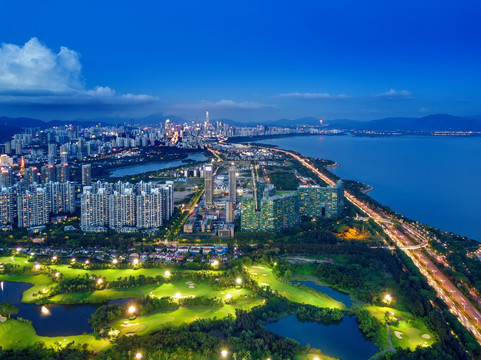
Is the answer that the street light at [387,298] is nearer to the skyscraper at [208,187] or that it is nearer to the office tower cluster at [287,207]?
the office tower cluster at [287,207]

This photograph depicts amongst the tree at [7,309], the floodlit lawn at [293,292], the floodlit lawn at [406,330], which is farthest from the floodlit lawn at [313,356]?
the tree at [7,309]

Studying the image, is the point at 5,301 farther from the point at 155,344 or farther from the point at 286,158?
the point at 286,158

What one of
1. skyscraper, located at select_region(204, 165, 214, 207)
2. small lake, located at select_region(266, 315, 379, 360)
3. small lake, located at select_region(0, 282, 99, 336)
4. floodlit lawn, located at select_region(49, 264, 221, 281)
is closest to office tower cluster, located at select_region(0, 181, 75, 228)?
floodlit lawn, located at select_region(49, 264, 221, 281)

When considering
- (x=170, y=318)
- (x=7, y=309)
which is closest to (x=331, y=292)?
(x=170, y=318)

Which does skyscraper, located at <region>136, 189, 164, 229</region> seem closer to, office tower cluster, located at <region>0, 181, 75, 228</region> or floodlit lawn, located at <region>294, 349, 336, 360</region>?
office tower cluster, located at <region>0, 181, 75, 228</region>

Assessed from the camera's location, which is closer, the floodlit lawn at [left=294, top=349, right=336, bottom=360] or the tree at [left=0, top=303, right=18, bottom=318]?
the floodlit lawn at [left=294, top=349, right=336, bottom=360]
